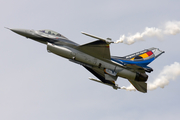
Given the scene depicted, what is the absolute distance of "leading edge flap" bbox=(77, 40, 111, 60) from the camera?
2920 centimetres

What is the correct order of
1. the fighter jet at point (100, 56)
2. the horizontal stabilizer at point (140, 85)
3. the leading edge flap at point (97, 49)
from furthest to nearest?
the horizontal stabilizer at point (140, 85) → the fighter jet at point (100, 56) → the leading edge flap at point (97, 49)

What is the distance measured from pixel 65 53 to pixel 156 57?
9903mm

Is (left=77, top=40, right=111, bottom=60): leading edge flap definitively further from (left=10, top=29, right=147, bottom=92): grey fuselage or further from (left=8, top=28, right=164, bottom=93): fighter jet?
(left=10, top=29, right=147, bottom=92): grey fuselage

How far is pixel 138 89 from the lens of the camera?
33.3 meters

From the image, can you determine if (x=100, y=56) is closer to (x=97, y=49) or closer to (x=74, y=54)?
(x=97, y=49)

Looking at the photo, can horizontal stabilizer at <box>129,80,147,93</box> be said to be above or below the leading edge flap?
below

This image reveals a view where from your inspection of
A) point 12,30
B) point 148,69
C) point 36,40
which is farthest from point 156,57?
point 12,30

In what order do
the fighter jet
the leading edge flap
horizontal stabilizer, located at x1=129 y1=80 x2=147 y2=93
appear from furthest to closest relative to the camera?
1. horizontal stabilizer, located at x1=129 y1=80 x2=147 y2=93
2. the fighter jet
3. the leading edge flap

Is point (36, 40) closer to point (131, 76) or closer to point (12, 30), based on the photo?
point (12, 30)

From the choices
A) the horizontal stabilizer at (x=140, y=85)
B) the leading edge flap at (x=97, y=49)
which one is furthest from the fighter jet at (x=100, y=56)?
the horizontal stabilizer at (x=140, y=85)

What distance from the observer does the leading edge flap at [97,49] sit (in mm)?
29203

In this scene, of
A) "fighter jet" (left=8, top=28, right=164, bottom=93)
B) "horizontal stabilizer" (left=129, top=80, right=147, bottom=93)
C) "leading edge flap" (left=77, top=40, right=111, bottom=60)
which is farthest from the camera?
"horizontal stabilizer" (left=129, top=80, right=147, bottom=93)

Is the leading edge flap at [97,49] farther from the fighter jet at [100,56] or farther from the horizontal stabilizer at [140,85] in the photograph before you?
the horizontal stabilizer at [140,85]

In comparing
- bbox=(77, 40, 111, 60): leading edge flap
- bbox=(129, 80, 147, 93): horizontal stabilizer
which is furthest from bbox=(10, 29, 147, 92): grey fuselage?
bbox=(129, 80, 147, 93): horizontal stabilizer
